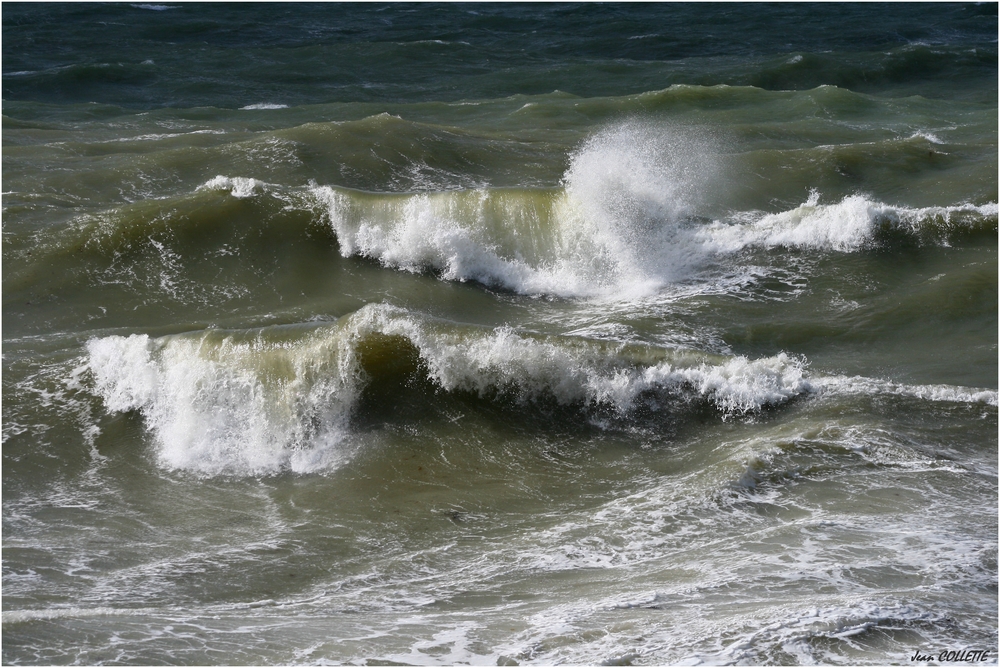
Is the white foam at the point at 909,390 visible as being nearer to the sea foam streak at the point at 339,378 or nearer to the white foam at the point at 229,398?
the sea foam streak at the point at 339,378

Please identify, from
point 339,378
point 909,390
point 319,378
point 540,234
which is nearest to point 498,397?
point 339,378

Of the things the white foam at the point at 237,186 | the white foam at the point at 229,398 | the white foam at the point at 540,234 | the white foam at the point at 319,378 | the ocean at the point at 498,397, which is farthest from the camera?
the white foam at the point at 237,186

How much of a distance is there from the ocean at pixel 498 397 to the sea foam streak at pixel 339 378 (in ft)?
0.10

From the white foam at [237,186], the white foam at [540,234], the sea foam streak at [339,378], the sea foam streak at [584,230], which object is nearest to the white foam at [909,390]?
the sea foam streak at [339,378]

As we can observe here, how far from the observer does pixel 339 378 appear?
852cm

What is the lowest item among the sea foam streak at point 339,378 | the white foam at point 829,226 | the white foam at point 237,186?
the sea foam streak at point 339,378

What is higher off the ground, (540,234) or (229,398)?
(540,234)

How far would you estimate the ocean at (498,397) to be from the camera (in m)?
5.51

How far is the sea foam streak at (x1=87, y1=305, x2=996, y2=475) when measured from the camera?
820 centimetres

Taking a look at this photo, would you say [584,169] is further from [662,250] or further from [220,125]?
[220,125]

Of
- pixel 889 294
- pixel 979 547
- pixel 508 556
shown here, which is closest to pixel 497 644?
pixel 508 556

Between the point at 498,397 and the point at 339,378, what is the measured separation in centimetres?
134

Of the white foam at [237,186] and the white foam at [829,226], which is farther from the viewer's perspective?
the white foam at [237,186]

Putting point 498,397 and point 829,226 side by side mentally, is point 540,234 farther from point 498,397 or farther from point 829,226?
point 498,397
